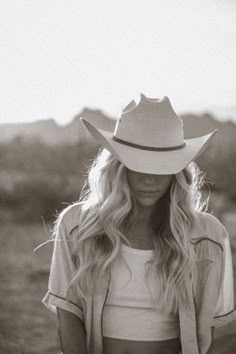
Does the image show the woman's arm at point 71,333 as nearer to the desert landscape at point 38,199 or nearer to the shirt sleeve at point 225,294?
the shirt sleeve at point 225,294

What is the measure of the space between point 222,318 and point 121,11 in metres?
1.44

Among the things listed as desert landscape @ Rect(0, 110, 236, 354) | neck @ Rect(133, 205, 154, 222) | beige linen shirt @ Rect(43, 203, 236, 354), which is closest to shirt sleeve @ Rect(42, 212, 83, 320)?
beige linen shirt @ Rect(43, 203, 236, 354)

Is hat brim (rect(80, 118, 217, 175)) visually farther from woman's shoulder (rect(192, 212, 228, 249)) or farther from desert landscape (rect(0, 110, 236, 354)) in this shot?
desert landscape (rect(0, 110, 236, 354))

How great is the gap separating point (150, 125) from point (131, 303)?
42cm

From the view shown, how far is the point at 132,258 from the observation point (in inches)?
60.6

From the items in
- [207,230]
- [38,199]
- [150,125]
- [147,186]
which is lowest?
[38,199]

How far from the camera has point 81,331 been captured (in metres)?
1.55

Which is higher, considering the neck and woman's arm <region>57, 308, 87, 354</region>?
the neck

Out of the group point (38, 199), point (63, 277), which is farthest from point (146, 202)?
point (38, 199)

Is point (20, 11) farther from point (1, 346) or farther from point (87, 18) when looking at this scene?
point (1, 346)

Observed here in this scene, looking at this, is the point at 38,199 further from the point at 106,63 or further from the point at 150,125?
the point at 150,125

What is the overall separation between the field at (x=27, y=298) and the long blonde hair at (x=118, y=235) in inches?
41.5

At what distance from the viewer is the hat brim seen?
1.45 metres

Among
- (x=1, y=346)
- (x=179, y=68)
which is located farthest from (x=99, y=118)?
(x=1, y=346)
